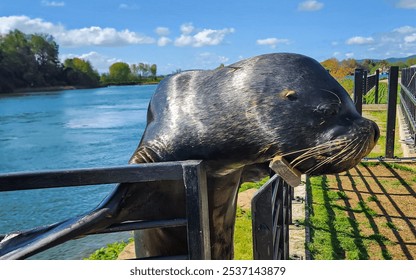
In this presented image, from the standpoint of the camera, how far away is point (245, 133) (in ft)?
5.18

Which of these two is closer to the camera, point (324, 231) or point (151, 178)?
point (151, 178)

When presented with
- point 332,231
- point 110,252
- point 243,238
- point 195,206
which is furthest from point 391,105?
point 195,206

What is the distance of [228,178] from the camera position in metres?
1.75

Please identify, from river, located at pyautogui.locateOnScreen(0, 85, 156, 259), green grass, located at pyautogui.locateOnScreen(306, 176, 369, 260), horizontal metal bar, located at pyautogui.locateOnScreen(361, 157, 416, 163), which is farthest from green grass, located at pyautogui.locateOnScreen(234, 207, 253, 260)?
horizontal metal bar, located at pyautogui.locateOnScreen(361, 157, 416, 163)

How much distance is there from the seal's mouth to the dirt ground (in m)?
3.11

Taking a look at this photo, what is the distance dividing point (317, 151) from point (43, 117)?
99.4 ft

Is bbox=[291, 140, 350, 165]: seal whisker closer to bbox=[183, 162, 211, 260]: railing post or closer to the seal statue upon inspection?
the seal statue

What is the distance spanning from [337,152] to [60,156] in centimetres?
1547

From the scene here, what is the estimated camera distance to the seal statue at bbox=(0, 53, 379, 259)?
1.55 m

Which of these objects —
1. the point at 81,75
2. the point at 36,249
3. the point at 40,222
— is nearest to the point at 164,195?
the point at 36,249

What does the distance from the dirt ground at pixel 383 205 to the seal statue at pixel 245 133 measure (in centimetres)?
316

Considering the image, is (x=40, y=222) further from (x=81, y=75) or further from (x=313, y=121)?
(x=81, y=75)

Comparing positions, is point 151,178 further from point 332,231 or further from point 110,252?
point 110,252

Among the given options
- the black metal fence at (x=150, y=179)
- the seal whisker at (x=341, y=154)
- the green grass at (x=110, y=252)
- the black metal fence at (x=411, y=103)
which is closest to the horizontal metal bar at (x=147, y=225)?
the black metal fence at (x=150, y=179)
